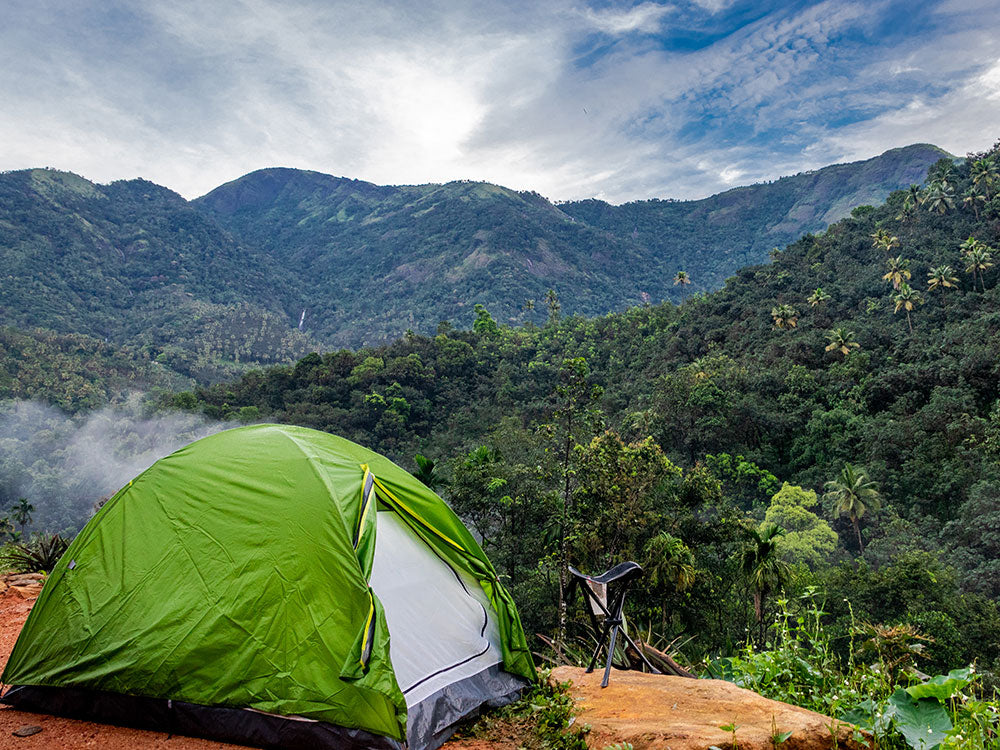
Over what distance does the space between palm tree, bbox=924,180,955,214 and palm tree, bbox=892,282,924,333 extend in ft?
46.3

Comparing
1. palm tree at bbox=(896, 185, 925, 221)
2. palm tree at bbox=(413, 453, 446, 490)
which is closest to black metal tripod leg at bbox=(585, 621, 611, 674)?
palm tree at bbox=(413, 453, 446, 490)

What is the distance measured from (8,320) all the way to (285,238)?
372ft

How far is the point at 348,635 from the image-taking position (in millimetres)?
3236

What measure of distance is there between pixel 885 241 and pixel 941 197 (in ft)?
23.0

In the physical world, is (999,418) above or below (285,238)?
below

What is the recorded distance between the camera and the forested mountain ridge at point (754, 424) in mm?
16844

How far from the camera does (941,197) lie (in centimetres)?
4962

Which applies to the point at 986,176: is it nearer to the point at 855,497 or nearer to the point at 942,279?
the point at 942,279

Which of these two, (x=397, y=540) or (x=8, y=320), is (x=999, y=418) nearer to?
(x=397, y=540)

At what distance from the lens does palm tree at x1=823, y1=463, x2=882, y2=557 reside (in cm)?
2798

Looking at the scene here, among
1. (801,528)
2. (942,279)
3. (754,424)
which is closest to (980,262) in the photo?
(942,279)

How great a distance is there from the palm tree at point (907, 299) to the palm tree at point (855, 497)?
1792 centimetres

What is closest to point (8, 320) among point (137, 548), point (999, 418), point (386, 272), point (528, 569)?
point (386, 272)

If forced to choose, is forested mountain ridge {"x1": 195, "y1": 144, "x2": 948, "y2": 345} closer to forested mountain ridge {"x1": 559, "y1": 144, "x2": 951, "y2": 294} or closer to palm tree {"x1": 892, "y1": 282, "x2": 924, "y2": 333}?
forested mountain ridge {"x1": 559, "y1": 144, "x2": 951, "y2": 294}
